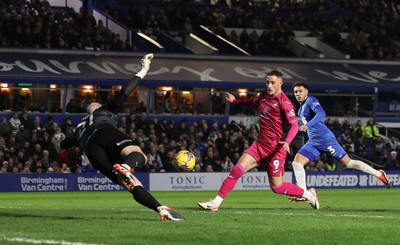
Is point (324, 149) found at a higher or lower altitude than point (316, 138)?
lower

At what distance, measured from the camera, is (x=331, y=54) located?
167 feet

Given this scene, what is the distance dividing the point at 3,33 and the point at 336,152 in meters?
23.9

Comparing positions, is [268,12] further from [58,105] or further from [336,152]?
[336,152]

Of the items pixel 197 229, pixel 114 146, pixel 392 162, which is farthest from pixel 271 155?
pixel 392 162

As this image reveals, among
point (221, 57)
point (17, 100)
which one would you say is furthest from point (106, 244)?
point (221, 57)

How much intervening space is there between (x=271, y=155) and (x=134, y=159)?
15.1 ft

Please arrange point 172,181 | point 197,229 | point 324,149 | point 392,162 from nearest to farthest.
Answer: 1. point 197,229
2. point 324,149
3. point 172,181
4. point 392,162

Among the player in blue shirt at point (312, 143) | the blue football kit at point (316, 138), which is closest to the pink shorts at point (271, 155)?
the player in blue shirt at point (312, 143)

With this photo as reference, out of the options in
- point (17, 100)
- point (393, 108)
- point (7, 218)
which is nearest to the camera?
point (7, 218)

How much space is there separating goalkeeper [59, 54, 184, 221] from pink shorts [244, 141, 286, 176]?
148 inches

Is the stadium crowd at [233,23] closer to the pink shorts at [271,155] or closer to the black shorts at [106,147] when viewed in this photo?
the pink shorts at [271,155]

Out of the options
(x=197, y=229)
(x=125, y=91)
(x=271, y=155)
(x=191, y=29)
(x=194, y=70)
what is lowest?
(x=194, y=70)

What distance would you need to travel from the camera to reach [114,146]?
13742 millimetres

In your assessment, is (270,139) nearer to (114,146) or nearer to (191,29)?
(114,146)
